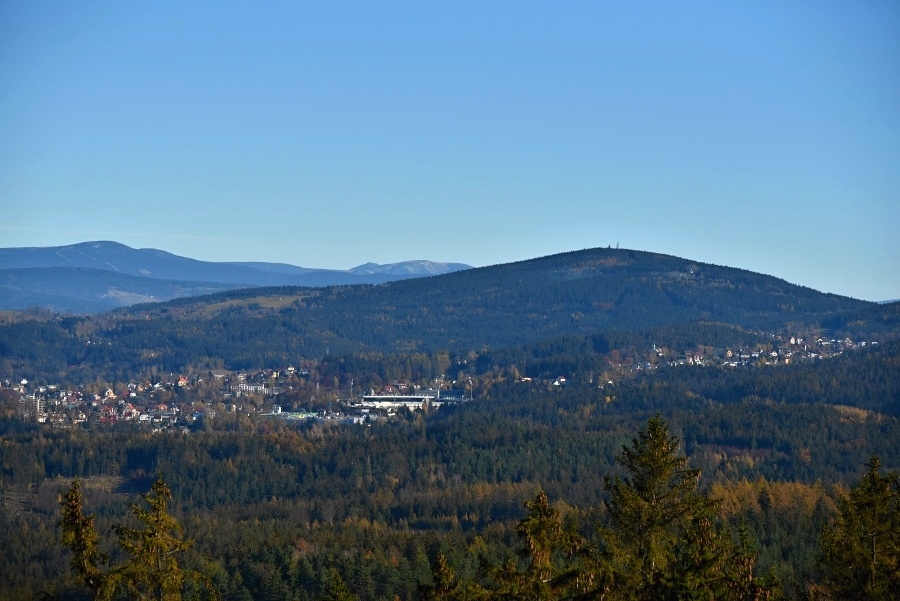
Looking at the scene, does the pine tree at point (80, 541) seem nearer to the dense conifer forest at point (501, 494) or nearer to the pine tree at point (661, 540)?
the dense conifer forest at point (501, 494)

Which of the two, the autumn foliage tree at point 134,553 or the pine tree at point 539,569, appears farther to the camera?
the autumn foliage tree at point 134,553

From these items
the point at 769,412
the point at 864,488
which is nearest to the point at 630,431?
the point at 769,412

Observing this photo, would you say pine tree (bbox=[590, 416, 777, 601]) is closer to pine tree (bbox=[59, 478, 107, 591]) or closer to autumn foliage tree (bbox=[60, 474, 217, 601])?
autumn foliage tree (bbox=[60, 474, 217, 601])

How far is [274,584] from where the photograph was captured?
66.1m

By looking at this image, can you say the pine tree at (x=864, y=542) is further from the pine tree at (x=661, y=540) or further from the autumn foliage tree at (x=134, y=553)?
the autumn foliage tree at (x=134, y=553)

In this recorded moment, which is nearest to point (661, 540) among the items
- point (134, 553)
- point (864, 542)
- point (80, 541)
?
point (864, 542)

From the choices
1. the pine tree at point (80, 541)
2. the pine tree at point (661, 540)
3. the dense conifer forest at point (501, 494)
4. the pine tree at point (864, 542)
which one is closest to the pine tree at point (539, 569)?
the dense conifer forest at point (501, 494)

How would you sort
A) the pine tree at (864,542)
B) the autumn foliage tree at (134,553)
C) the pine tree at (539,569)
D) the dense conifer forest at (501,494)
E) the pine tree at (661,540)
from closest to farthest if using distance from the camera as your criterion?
the pine tree at (539,569), the pine tree at (661,540), the autumn foliage tree at (134,553), the dense conifer forest at (501,494), the pine tree at (864,542)

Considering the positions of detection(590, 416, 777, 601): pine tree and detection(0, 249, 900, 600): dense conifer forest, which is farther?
detection(0, 249, 900, 600): dense conifer forest

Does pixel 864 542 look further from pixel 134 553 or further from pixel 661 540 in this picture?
pixel 134 553

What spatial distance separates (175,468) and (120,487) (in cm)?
736

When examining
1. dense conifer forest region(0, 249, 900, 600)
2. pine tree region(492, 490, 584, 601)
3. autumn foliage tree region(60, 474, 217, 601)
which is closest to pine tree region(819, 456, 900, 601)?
dense conifer forest region(0, 249, 900, 600)

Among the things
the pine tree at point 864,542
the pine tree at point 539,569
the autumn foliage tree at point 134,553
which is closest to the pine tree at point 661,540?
the pine tree at point 539,569

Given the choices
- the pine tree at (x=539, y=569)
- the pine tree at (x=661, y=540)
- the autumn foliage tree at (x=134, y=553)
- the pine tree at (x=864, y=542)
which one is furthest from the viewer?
the pine tree at (x=864, y=542)
